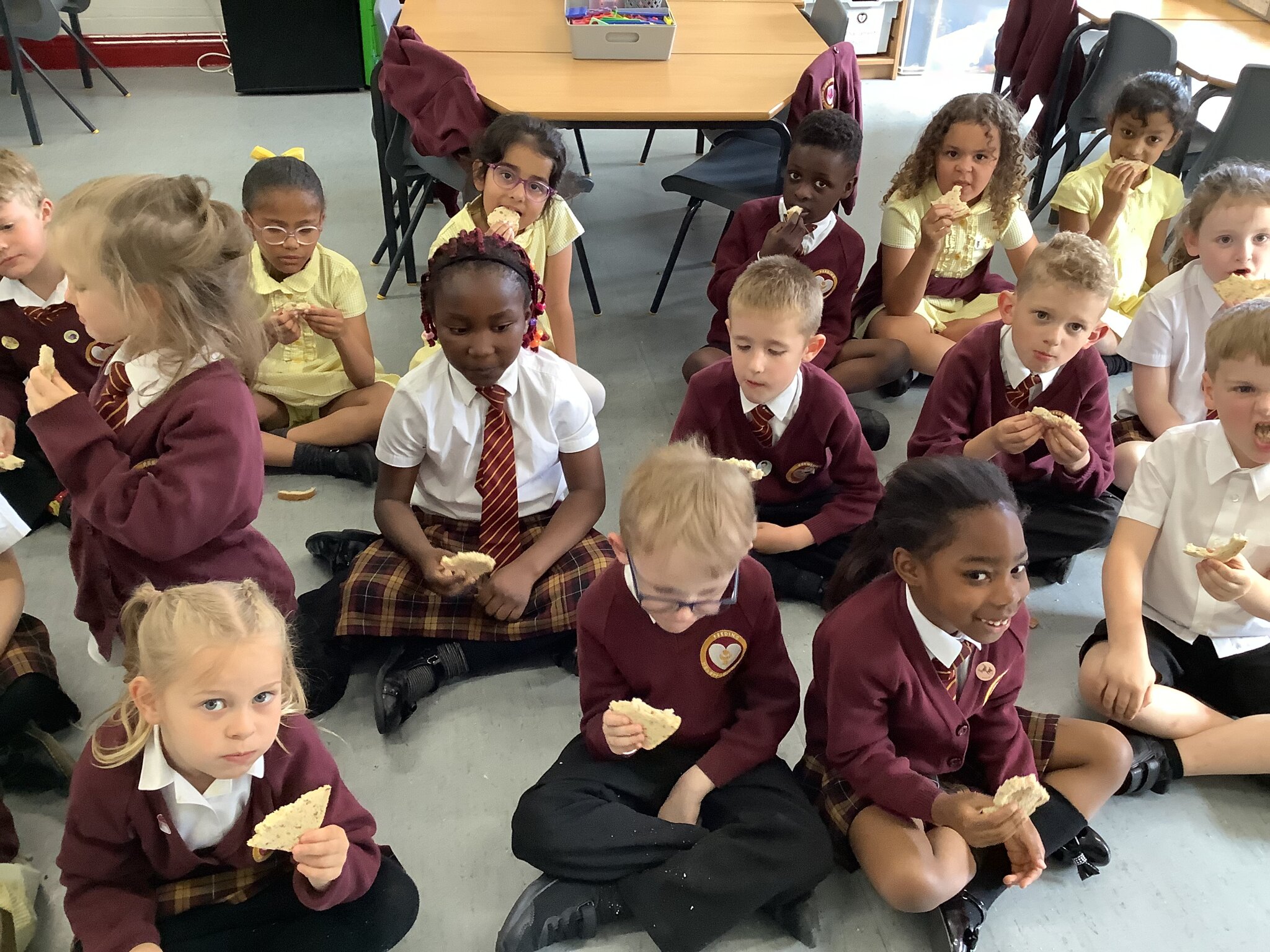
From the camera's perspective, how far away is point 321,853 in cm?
141

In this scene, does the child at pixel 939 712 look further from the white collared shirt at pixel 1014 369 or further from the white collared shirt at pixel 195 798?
the white collared shirt at pixel 195 798

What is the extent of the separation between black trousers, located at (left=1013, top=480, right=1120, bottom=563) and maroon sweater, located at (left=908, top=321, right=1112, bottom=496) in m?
0.03

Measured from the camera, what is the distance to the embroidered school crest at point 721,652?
173 centimetres

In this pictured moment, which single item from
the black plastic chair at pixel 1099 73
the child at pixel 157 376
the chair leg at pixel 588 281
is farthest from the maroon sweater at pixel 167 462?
the black plastic chair at pixel 1099 73

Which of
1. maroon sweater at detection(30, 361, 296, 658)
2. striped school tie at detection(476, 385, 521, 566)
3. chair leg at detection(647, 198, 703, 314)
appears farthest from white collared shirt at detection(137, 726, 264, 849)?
chair leg at detection(647, 198, 703, 314)

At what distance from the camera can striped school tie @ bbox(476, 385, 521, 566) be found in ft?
7.12

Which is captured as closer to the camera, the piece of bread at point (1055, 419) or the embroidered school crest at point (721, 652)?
the embroidered school crest at point (721, 652)

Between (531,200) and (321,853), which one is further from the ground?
(531,200)

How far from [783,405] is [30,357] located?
179 cm

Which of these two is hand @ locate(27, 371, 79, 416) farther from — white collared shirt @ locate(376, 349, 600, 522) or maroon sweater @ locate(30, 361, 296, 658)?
white collared shirt @ locate(376, 349, 600, 522)

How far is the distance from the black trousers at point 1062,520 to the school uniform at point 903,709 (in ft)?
2.53

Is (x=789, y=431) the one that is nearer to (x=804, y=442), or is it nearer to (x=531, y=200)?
(x=804, y=442)

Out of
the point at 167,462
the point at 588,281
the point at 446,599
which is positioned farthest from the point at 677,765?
the point at 588,281

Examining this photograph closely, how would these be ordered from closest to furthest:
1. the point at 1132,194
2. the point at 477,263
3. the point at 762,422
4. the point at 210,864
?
the point at 210,864 → the point at 477,263 → the point at 762,422 → the point at 1132,194
